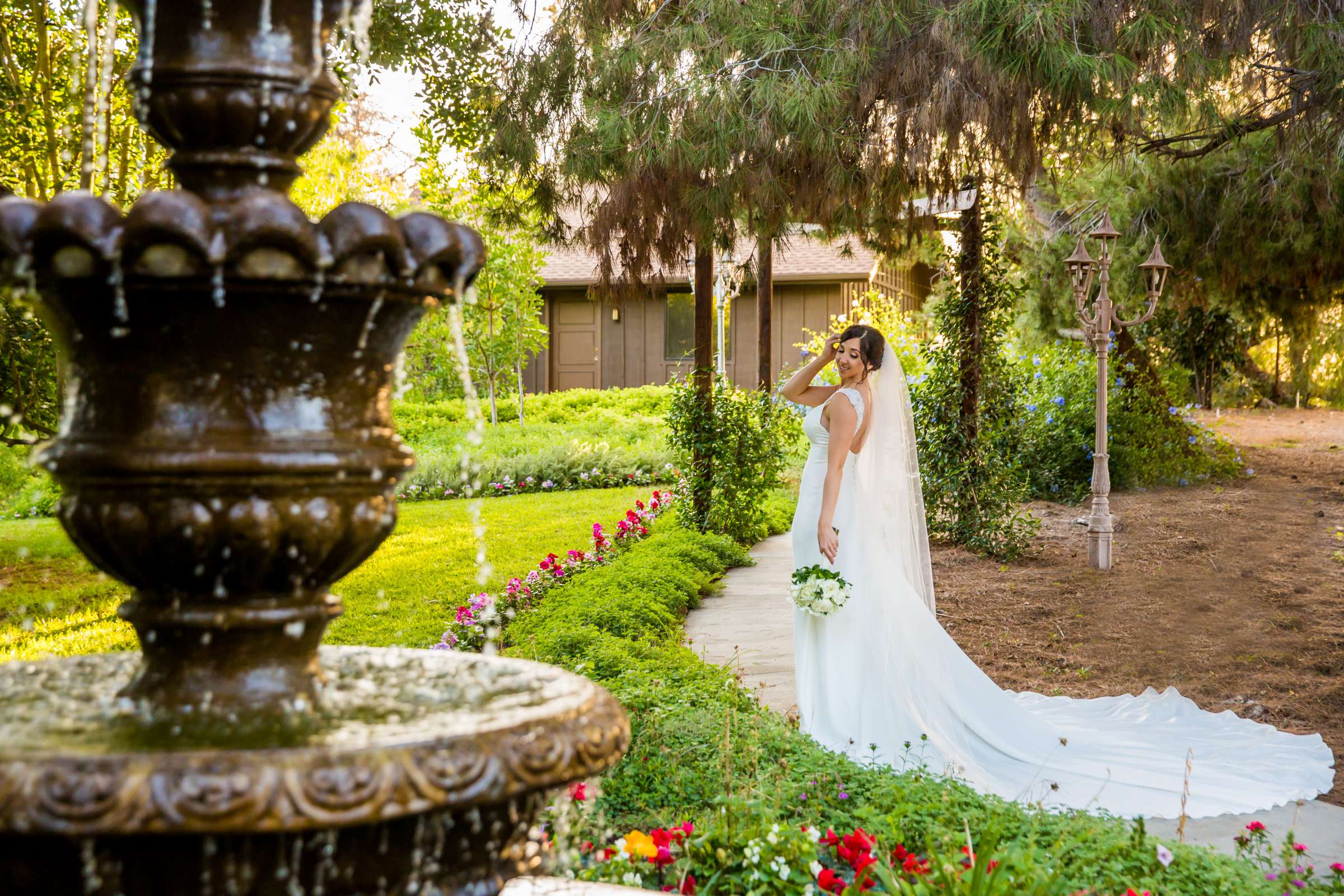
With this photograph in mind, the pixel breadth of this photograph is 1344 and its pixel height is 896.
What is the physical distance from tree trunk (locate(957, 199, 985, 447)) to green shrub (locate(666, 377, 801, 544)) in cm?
212

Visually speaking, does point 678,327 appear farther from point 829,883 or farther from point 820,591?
point 829,883

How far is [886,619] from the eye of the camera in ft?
20.5

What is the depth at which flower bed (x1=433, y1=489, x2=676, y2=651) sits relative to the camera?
767cm

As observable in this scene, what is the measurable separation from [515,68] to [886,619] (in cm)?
475

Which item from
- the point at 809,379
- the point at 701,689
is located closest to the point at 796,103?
the point at 809,379

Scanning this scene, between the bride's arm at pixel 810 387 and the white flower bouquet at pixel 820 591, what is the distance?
109 centimetres

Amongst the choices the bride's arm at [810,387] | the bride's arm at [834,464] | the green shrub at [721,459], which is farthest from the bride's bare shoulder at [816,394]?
the green shrub at [721,459]

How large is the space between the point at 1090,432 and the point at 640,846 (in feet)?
42.7

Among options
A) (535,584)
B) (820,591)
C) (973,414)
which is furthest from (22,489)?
(820,591)

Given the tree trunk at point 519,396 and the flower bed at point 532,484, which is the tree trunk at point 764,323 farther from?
the tree trunk at point 519,396

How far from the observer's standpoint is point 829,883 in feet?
11.6

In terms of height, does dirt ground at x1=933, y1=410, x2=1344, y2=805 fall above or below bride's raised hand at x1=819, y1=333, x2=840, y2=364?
below

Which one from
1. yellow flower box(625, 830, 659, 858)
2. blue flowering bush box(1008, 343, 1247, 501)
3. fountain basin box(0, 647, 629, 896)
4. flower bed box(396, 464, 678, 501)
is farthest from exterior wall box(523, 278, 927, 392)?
fountain basin box(0, 647, 629, 896)

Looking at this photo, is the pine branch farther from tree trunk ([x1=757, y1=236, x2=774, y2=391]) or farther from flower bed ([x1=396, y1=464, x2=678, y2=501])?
flower bed ([x1=396, y1=464, x2=678, y2=501])
